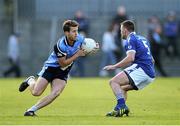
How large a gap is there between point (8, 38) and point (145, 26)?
667cm

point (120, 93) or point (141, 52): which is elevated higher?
point (141, 52)

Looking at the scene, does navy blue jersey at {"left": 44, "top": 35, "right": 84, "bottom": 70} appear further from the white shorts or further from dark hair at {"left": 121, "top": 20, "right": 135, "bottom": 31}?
the white shorts

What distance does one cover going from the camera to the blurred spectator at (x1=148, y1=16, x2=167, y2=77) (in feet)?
120

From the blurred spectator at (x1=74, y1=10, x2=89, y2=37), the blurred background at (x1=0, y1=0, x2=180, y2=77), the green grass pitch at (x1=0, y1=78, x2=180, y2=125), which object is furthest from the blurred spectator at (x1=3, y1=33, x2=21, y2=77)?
the green grass pitch at (x1=0, y1=78, x2=180, y2=125)

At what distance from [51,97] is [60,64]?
70cm

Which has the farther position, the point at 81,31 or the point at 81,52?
the point at 81,31

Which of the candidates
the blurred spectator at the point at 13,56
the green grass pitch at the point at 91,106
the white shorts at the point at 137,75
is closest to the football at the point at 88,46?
the white shorts at the point at 137,75

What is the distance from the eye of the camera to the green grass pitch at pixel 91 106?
15352 mm

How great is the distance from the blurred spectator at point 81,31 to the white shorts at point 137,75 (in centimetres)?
1966

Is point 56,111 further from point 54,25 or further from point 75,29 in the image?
point 54,25

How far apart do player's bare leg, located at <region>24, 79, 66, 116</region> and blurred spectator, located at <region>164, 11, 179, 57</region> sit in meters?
21.0

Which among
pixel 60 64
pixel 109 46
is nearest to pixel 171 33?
pixel 109 46

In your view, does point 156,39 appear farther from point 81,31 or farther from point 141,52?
point 141,52

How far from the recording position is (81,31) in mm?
37406
